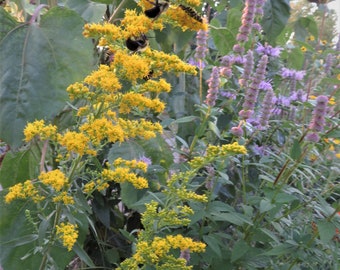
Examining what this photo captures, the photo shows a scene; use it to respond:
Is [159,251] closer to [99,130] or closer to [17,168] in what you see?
[99,130]

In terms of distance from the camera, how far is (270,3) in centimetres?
119

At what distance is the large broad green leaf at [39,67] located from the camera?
A: 89 centimetres

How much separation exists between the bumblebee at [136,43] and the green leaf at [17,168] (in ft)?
1.29

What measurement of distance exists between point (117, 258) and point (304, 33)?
0.98 meters

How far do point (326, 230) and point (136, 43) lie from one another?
713 millimetres

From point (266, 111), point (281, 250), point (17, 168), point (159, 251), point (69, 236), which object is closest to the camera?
point (69, 236)

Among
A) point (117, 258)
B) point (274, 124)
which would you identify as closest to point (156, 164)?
point (117, 258)

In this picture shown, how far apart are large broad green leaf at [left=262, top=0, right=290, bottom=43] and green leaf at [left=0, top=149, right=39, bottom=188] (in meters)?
0.63

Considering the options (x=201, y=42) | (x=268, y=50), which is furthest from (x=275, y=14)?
(x=268, y=50)

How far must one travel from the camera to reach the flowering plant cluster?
36.7 inches

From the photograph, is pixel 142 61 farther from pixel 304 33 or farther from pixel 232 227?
pixel 304 33

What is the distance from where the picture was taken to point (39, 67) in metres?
0.94

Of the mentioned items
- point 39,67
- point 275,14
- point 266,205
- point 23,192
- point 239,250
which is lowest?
point 239,250

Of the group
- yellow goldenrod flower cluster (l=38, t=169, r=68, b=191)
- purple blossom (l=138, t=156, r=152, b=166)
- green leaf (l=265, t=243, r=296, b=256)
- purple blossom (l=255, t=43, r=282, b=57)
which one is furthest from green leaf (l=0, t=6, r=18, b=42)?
purple blossom (l=255, t=43, r=282, b=57)
